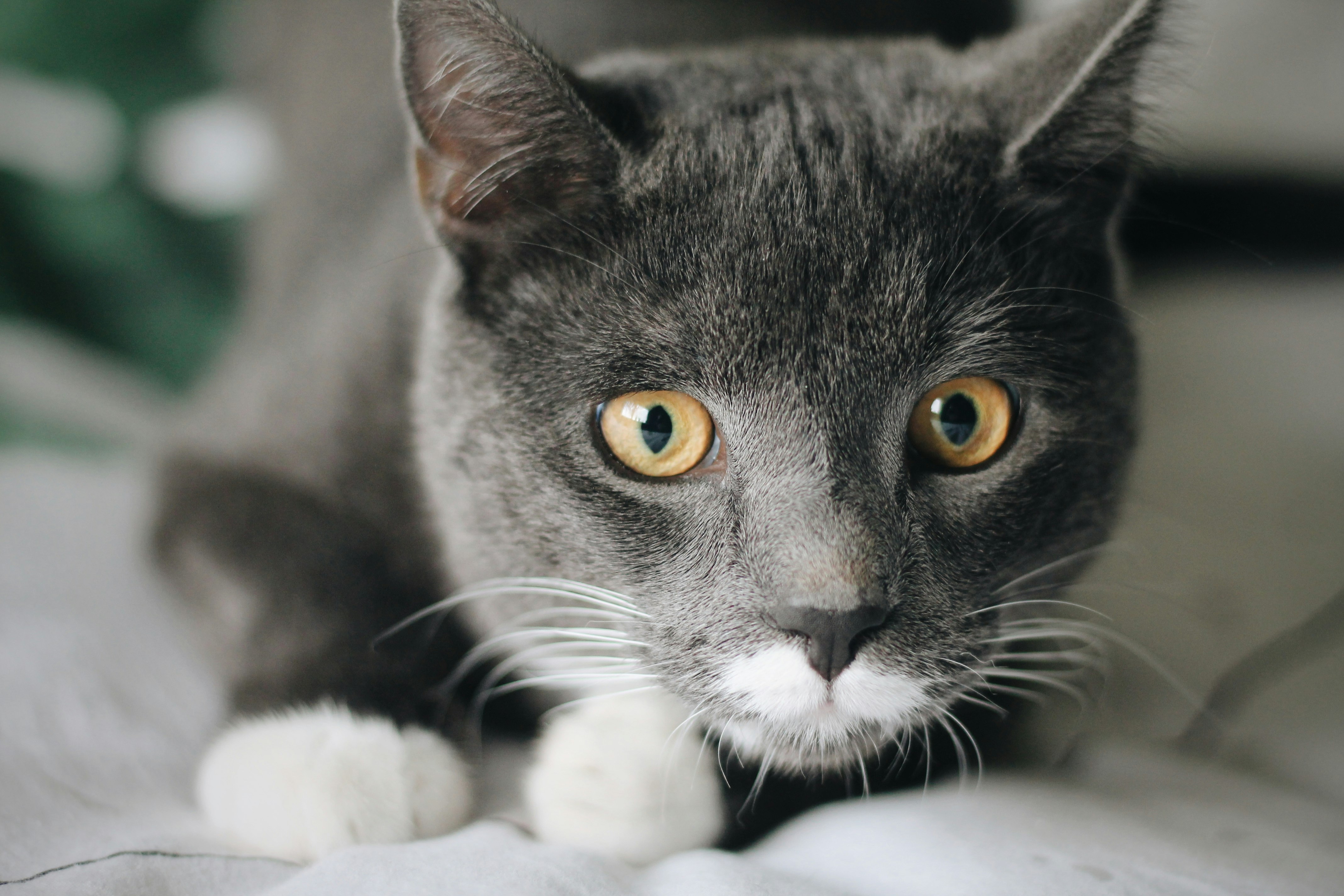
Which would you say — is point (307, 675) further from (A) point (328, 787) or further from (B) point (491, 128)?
(B) point (491, 128)

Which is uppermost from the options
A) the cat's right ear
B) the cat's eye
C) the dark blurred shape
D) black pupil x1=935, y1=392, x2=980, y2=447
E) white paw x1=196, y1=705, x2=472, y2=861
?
the dark blurred shape

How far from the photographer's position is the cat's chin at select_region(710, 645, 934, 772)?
0.79m

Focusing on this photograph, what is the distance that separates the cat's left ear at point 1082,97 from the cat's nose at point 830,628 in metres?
0.45

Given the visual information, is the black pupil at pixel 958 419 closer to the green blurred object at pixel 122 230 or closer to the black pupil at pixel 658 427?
the black pupil at pixel 658 427

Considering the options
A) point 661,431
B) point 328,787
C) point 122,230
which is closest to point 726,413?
point 661,431

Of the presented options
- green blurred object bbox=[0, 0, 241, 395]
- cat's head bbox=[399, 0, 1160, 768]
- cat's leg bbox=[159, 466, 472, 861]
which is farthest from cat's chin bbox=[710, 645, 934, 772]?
green blurred object bbox=[0, 0, 241, 395]

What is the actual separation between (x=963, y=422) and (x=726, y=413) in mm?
219

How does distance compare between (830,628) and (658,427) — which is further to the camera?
(658,427)

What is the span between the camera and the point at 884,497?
32.7 inches

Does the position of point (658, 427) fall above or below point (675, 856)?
above

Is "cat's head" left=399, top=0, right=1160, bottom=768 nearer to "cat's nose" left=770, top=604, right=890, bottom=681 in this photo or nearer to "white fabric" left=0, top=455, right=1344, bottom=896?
"cat's nose" left=770, top=604, right=890, bottom=681

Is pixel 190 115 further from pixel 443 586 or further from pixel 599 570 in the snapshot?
pixel 599 570

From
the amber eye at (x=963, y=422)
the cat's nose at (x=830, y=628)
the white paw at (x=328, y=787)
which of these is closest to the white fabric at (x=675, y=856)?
the white paw at (x=328, y=787)

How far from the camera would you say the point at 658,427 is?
0.88 metres
